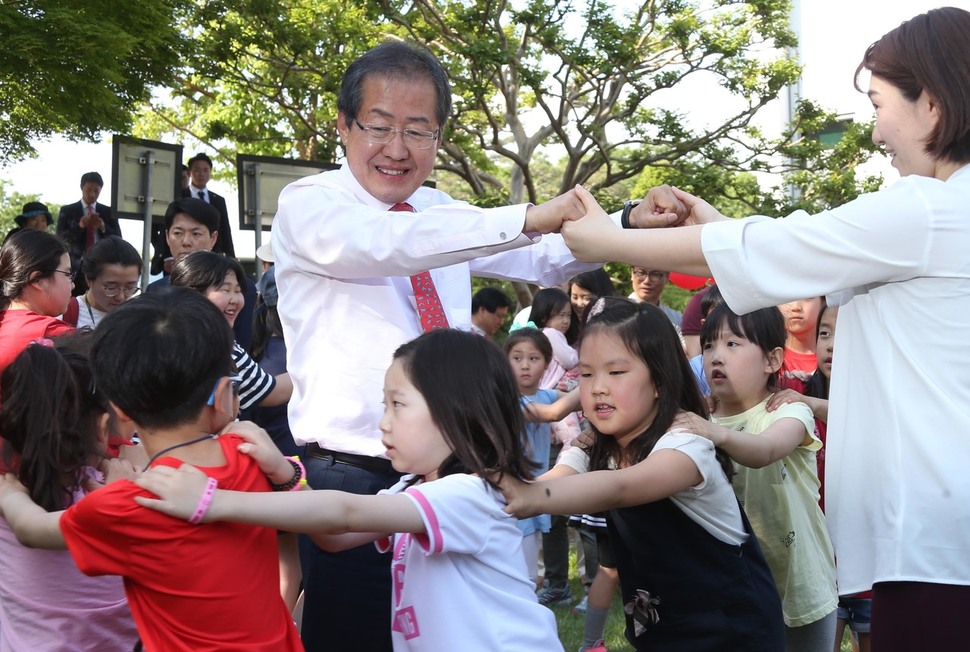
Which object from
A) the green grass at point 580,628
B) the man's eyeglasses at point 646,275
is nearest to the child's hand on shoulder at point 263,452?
the green grass at point 580,628

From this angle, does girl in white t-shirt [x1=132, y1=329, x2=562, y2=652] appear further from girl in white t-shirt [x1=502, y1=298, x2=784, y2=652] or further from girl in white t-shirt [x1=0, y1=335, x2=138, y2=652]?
girl in white t-shirt [x1=0, y1=335, x2=138, y2=652]

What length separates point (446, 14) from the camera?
589 inches

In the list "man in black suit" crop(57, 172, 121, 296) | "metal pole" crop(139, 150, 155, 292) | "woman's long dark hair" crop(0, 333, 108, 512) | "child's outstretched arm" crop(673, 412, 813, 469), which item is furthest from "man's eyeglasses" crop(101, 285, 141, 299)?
"man in black suit" crop(57, 172, 121, 296)

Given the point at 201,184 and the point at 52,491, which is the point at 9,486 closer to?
the point at 52,491

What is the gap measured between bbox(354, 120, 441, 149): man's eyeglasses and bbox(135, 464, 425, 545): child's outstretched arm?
1.26 metres

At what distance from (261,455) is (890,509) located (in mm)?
1356

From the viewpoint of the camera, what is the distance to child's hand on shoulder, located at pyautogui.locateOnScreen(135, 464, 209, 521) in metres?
1.89

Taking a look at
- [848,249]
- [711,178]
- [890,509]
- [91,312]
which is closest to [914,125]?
[848,249]

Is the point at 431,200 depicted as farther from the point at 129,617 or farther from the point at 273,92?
the point at 273,92

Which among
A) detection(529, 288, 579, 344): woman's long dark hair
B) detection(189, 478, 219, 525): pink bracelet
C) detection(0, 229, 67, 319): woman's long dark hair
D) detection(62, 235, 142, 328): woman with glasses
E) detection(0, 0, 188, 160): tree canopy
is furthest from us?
detection(0, 0, 188, 160): tree canopy

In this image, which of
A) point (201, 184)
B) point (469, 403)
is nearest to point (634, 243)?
point (469, 403)

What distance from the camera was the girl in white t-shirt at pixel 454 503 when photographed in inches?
83.0

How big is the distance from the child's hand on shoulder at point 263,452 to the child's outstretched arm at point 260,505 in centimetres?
26

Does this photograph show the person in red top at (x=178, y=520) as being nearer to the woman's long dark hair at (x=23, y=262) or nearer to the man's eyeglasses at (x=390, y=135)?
the man's eyeglasses at (x=390, y=135)
